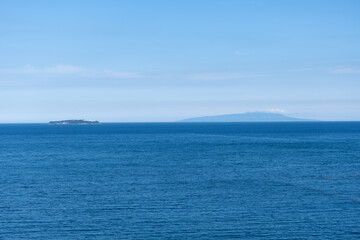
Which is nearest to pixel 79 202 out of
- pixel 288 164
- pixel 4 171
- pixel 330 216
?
pixel 330 216

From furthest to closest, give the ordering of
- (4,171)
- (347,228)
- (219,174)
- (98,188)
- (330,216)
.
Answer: (4,171), (219,174), (98,188), (330,216), (347,228)

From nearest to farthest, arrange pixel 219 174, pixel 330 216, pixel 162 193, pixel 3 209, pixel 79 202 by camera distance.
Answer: pixel 330 216 < pixel 3 209 < pixel 79 202 < pixel 162 193 < pixel 219 174

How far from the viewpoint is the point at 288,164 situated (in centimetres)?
7419

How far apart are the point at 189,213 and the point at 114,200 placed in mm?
9489

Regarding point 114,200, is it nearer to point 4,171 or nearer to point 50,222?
point 50,222

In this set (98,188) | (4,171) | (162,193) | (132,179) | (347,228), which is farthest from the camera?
(4,171)

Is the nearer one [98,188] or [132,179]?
[98,188]

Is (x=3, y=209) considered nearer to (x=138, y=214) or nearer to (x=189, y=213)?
(x=138, y=214)

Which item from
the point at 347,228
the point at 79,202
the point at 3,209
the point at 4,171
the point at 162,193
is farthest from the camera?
the point at 4,171

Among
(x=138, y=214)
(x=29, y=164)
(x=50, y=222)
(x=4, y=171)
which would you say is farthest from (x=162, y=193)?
(x=29, y=164)

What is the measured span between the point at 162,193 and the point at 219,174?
54.9ft

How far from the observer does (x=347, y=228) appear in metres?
32.7

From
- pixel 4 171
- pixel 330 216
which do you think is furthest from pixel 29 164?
pixel 330 216

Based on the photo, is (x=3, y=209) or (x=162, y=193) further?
(x=162, y=193)
